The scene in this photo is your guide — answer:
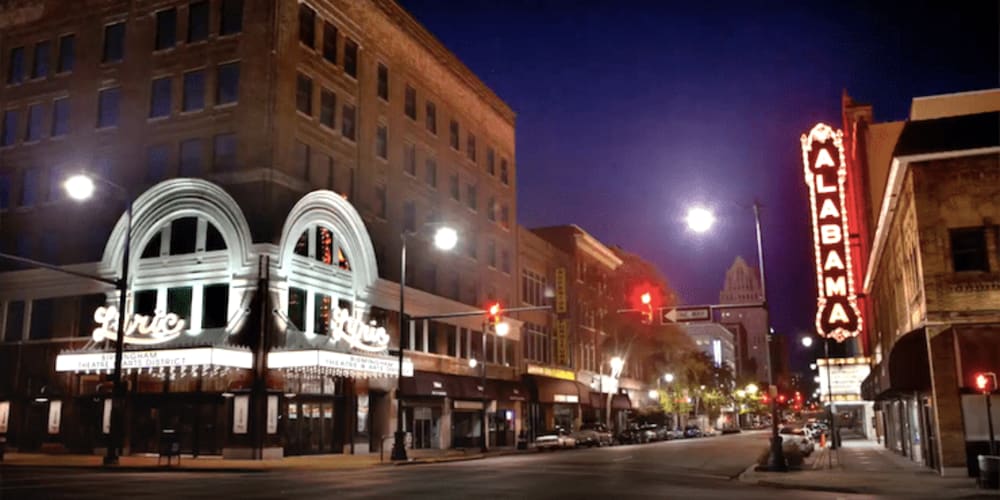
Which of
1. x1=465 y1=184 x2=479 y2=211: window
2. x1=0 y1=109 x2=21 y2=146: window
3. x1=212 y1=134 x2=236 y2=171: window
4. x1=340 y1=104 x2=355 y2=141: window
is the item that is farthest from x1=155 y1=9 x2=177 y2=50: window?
x1=465 y1=184 x2=479 y2=211: window

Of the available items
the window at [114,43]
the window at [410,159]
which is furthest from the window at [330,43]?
the window at [114,43]

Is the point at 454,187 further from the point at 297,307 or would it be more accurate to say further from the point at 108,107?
the point at 108,107

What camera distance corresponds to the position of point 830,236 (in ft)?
172

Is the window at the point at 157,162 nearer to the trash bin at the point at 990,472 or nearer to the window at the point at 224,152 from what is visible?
the window at the point at 224,152

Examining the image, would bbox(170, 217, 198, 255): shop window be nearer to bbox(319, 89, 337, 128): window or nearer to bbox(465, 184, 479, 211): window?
bbox(319, 89, 337, 128): window

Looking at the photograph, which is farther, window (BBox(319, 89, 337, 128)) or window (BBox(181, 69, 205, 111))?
window (BBox(319, 89, 337, 128))

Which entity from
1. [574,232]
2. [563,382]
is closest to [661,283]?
[574,232]

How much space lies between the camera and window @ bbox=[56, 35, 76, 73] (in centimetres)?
4500

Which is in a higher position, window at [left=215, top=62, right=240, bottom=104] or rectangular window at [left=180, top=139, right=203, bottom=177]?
window at [left=215, top=62, right=240, bottom=104]

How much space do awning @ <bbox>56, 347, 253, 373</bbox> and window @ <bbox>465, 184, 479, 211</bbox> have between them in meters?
26.3

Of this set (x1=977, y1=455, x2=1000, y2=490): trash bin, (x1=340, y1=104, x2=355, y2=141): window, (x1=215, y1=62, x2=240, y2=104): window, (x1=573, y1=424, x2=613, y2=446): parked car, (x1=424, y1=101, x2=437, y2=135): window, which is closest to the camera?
(x1=977, y1=455, x2=1000, y2=490): trash bin

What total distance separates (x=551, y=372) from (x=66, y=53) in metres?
41.9

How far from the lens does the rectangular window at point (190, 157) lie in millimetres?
40219

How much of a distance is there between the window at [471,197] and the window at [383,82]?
12208mm
